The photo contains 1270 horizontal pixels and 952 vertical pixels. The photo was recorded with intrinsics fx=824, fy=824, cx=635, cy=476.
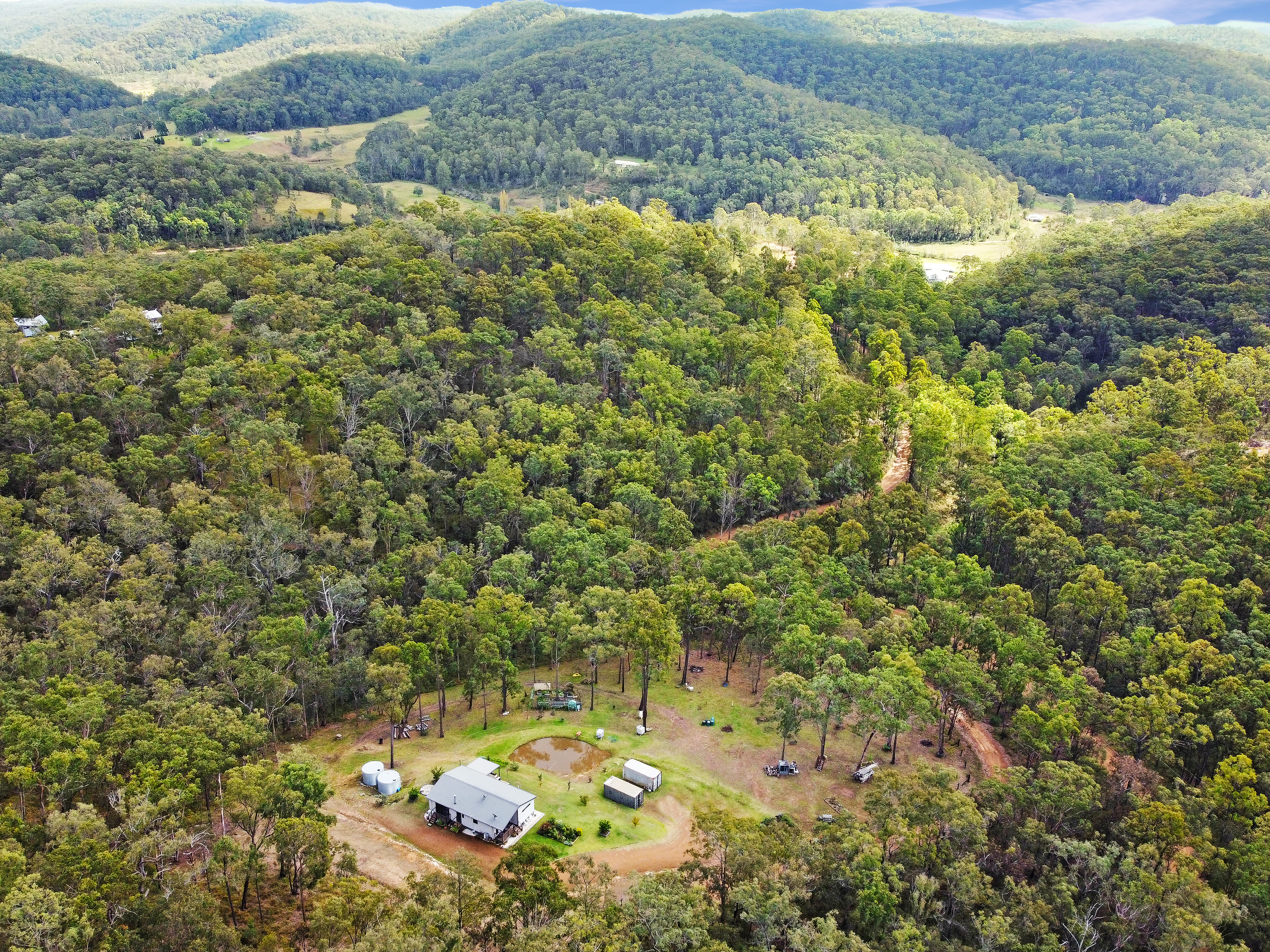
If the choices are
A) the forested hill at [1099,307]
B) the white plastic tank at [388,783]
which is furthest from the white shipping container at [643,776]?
the forested hill at [1099,307]

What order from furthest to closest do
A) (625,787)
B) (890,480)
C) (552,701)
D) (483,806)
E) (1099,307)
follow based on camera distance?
(1099,307) < (890,480) < (552,701) < (625,787) < (483,806)

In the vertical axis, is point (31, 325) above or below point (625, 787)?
above

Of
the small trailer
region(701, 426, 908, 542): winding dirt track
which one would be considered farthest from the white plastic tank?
region(701, 426, 908, 542): winding dirt track

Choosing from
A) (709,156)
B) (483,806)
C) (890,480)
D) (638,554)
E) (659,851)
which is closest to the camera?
(659,851)

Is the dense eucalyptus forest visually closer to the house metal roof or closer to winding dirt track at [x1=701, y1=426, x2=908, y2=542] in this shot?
winding dirt track at [x1=701, y1=426, x2=908, y2=542]

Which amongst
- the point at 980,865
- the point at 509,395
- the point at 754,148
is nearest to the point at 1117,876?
the point at 980,865

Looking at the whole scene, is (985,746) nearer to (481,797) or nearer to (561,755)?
(561,755)

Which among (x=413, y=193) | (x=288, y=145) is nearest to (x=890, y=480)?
(x=413, y=193)

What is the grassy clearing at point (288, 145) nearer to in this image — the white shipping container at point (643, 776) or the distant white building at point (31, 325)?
the distant white building at point (31, 325)
